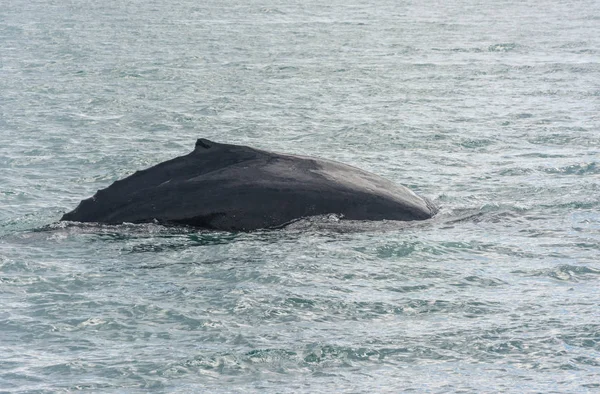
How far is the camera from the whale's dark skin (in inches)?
453

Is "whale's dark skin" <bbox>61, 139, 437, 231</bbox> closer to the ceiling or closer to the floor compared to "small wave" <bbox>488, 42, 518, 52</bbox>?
closer to the floor

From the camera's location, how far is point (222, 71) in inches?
1189

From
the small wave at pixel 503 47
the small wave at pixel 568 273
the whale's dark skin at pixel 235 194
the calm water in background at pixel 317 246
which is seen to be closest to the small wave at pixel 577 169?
the calm water in background at pixel 317 246

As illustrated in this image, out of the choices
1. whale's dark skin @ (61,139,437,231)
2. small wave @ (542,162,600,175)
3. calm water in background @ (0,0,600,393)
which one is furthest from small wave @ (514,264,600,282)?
small wave @ (542,162,600,175)

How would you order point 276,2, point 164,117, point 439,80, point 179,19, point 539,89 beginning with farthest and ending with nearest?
point 276,2, point 179,19, point 439,80, point 539,89, point 164,117

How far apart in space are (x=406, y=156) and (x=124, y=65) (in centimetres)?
1516

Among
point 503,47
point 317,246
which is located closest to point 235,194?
point 317,246

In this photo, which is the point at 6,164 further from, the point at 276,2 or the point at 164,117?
the point at 276,2

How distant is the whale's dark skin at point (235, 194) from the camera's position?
1150cm

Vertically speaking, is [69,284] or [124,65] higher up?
[124,65]

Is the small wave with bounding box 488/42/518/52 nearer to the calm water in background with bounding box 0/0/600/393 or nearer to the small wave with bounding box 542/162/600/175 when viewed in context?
the calm water in background with bounding box 0/0/600/393

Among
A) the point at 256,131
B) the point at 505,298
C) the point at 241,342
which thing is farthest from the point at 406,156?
the point at 241,342

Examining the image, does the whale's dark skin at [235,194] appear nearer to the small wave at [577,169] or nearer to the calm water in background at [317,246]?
the calm water in background at [317,246]

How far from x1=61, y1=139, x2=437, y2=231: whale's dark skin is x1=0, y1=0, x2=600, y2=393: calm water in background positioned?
18cm
